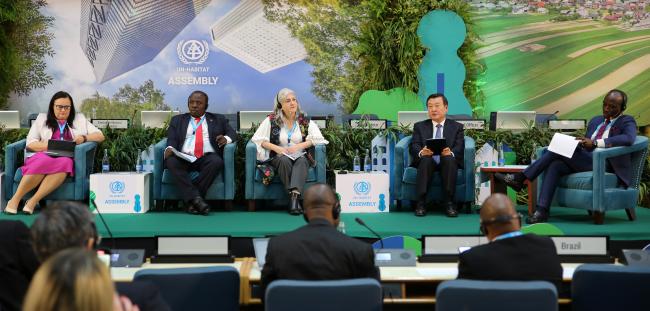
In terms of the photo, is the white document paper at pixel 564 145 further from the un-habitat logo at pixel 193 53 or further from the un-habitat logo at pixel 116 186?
the un-habitat logo at pixel 193 53

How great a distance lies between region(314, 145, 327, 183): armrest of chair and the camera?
6.23 m

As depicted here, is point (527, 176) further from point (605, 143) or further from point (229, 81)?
point (229, 81)

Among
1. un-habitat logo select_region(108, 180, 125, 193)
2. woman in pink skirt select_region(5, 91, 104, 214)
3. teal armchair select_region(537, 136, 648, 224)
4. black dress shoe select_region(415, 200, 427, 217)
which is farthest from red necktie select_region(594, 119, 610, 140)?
woman in pink skirt select_region(5, 91, 104, 214)

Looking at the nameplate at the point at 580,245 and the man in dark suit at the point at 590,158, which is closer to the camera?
the nameplate at the point at 580,245

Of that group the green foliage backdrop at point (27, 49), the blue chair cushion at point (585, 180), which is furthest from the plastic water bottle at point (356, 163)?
the green foliage backdrop at point (27, 49)

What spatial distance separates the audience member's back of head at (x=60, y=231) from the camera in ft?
6.64

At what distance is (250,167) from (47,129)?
1.74m

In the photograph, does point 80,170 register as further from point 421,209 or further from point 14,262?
point 14,262

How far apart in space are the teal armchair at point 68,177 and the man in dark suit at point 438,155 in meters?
2.72

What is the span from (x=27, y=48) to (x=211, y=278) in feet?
27.5

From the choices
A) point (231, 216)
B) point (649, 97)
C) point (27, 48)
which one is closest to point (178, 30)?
point (27, 48)

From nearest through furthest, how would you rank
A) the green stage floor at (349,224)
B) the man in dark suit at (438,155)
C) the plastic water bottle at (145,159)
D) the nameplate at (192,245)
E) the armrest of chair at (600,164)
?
the nameplate at (192,245) < the green stage floor at (349,224) < the armrest of chair at (600,164) < the man in dark suit at (438,155) < the plastic water bottle at (145,159)

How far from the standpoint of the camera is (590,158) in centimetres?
575

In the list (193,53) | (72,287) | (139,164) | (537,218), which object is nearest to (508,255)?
(72,287)
